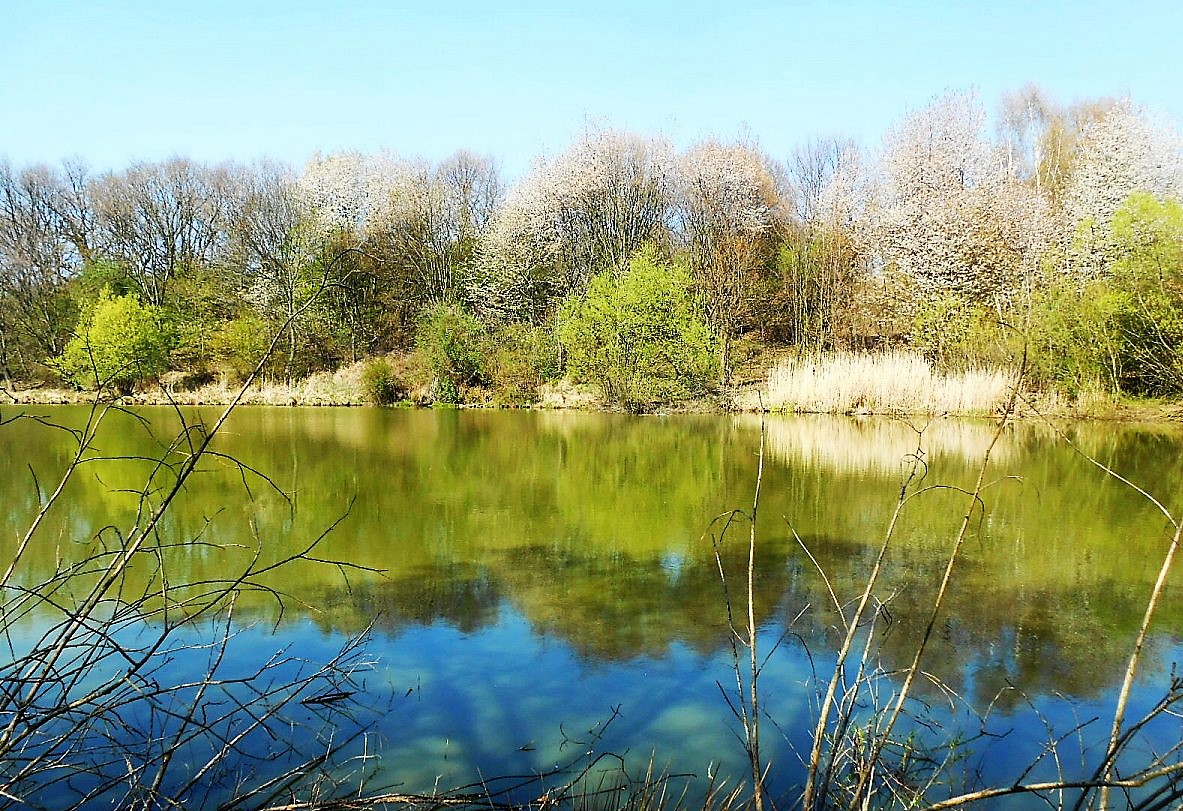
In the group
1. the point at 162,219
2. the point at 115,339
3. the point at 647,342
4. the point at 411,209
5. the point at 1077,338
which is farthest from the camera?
the point at 162,219

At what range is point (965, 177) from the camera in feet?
71.5

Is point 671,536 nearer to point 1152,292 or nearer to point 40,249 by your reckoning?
point 1152,292

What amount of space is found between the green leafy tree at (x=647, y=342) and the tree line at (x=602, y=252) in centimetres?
5

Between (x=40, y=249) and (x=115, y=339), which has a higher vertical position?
(x=40, y=249)

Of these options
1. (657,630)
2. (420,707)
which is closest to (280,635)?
(420,707)

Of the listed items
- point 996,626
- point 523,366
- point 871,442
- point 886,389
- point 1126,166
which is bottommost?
point 871,442

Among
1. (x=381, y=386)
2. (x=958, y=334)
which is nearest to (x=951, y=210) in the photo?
(x=958, y=334)

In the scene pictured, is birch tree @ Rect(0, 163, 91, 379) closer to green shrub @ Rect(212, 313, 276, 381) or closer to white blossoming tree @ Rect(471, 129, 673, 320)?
green shrub @ Rect(212, 313, 276, 381)

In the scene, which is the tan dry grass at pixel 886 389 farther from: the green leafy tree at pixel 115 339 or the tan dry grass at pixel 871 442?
the green leafy tree at pixel 115 339

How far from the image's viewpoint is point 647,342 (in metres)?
17.8

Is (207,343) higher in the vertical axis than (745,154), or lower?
lower

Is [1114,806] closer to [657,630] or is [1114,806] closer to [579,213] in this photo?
[657,630]

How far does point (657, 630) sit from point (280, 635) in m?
1.78

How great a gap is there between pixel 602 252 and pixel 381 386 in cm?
752
